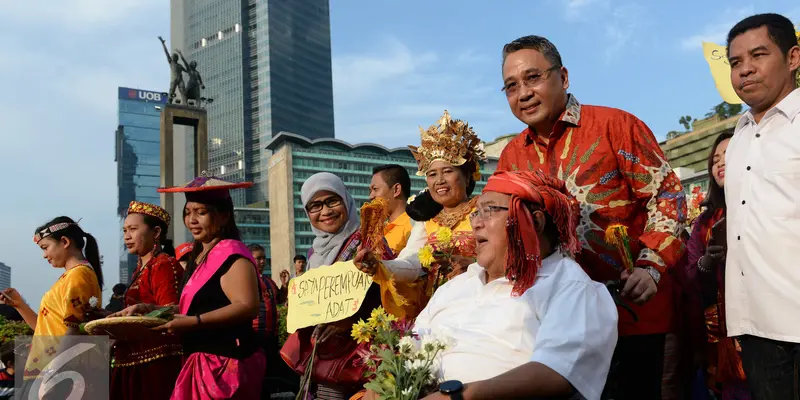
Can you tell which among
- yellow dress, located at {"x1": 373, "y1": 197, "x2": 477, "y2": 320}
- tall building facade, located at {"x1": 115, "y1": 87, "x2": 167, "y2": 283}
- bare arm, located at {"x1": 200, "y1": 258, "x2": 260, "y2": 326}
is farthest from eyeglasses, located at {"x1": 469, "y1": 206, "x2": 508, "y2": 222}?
tall building facade, located at {"x1": 115, "y1": 87, "x2": 167, "y2": 283}

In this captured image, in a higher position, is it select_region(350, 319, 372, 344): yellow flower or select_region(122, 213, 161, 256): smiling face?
select_region(122, 213, 161, 256): smiling face

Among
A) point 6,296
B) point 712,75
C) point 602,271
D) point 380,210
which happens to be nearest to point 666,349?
point 602,271

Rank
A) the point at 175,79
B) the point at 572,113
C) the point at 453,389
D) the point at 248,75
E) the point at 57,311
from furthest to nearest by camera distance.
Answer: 1. the point at 248,75
2. the point at 175,79
3. the point at 57,311
4. the point at 572,113
5. the point at 453,389

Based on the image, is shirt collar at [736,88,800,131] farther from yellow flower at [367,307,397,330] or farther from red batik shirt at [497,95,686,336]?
yellow flower at [367,307,397,330]

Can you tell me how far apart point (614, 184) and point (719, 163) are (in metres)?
2.22

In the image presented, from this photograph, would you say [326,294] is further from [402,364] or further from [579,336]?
[579,336]

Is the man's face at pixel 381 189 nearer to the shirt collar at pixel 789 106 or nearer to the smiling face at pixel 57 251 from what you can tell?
the smiling face at pixel 57 251

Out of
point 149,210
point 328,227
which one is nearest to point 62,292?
point 149,210

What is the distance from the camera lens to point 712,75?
248 inches

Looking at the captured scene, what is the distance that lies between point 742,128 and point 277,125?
12474 cm

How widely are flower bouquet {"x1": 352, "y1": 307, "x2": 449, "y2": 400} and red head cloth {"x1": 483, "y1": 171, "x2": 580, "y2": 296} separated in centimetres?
40

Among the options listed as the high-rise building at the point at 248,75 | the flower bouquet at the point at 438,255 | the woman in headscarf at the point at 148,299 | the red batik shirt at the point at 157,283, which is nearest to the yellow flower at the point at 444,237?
the flower bouquet at the point at 438,255

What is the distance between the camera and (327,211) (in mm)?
4766

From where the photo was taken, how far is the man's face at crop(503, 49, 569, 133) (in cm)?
322
